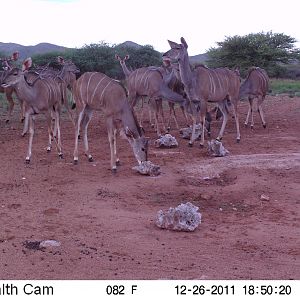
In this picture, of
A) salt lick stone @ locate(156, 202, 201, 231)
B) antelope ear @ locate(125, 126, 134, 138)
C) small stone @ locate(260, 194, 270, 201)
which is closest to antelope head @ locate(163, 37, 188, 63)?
antelope ear @ locate(125, 126, 134, 138)

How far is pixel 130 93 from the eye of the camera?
14359 millimetres

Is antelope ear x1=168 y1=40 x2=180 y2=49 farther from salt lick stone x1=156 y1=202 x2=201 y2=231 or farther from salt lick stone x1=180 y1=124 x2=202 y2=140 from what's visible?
→ salt lick stone x1=156 y1=202 x2=201 y2=231

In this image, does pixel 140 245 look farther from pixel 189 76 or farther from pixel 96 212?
pixel 189 76

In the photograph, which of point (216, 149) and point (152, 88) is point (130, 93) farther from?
point (216, 149)

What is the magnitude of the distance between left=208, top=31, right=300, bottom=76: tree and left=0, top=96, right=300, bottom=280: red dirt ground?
22574mm

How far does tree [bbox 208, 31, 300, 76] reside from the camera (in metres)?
34.3

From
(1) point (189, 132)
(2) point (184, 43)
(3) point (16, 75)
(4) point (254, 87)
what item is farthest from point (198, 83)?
(3) point (16, 75)

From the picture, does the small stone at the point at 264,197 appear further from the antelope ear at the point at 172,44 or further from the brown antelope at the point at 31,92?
the antelope ear at the point at 172,44

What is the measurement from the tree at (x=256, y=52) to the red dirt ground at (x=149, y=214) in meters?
22.6

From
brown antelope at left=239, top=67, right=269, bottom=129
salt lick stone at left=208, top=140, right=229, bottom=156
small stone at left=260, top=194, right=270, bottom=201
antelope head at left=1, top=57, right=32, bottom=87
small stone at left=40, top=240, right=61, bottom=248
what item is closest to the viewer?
small stone at left=40, top=240, right=61, bottom=248

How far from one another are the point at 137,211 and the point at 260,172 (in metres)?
2.84


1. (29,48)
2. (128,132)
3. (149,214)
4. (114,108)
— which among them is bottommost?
(149,214)

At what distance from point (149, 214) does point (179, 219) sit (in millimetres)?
738

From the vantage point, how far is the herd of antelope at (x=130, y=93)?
33.1ft
